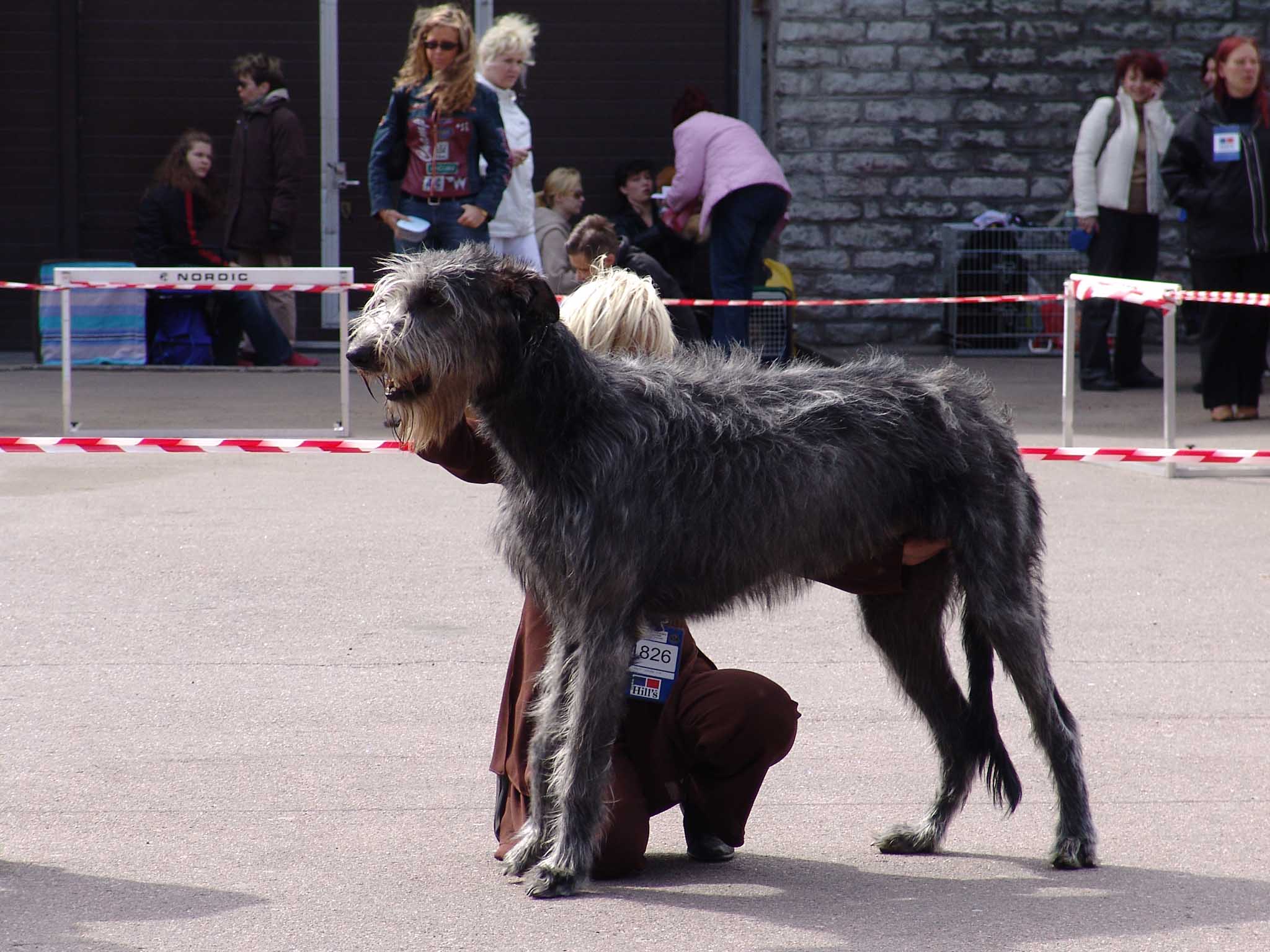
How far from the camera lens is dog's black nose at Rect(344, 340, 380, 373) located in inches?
142

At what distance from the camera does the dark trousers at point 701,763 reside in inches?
165

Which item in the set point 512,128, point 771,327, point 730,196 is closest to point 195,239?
point 512,128

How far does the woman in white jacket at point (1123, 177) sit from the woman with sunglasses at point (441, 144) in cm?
454

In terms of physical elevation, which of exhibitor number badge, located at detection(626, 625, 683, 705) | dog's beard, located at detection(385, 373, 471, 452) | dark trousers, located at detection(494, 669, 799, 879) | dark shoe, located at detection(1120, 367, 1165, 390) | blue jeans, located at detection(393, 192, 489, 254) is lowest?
dark trousers, located at detection(494, 669, 799, 879)

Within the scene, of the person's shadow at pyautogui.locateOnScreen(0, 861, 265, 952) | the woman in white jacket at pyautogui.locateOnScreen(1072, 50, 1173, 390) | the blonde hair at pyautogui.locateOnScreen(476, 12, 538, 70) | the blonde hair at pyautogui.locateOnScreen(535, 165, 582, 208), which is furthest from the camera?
the blonde hair at pyautogui.locateOnScreen(535, 165, 582, 208)

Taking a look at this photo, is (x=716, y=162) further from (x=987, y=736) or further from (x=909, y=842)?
(x=909, y=842)

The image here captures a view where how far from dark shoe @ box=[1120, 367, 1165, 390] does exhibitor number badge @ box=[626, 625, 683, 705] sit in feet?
30.9

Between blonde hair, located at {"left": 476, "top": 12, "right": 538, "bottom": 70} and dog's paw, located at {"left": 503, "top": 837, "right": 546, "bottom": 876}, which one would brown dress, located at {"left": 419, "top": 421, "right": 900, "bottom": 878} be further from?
blonde hair, located at {"left": 476, "top": 12, "right": 538, "bottom": 70}

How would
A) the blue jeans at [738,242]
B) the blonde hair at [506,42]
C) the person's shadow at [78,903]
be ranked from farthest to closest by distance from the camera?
the blue jeans at [738,242]
the blonde hair at [506,42]
the person's shadow at [78,903]

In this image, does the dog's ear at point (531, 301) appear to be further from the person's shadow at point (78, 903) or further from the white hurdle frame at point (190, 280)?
the white hurdle frame at point (190, 280)

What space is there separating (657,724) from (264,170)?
9.96m

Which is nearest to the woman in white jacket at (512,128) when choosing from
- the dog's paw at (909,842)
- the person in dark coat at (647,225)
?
the person in dark coat at (647,225)

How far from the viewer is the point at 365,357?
3627 mm

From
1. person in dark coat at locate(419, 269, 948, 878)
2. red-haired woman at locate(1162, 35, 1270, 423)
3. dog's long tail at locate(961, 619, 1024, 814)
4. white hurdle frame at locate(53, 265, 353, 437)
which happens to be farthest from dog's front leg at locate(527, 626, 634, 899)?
red-haired woman at locate(1162, 35, 1270, 423)
